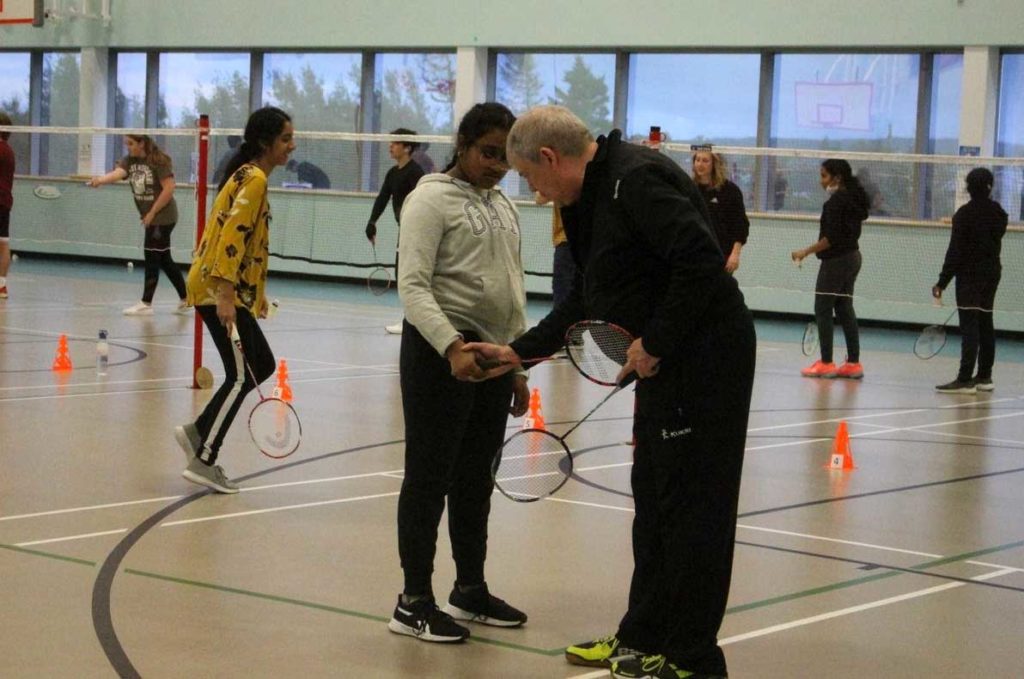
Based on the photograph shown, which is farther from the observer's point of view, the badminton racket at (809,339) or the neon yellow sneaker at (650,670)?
the badminton racket at (809,339)

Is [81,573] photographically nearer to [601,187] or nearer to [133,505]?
[133,505]

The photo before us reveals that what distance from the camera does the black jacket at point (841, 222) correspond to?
14633mm

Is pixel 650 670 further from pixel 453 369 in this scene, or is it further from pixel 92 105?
pixel 92 105

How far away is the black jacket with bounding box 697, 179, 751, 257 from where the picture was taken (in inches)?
478

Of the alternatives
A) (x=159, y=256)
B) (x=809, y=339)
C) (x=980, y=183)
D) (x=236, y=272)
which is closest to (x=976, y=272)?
(x=980, y=183)

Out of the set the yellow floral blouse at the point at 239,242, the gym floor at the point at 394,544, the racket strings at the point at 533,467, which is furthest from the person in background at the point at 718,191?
the racket strings at the point at 533,467

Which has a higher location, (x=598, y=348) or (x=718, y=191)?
(x=718, y=191)

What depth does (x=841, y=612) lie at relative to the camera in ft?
19.1

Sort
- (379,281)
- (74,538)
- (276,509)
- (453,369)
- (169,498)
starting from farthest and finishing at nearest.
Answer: (379,281)
(169,498)
(276,509)
(74,538)
(453,369)

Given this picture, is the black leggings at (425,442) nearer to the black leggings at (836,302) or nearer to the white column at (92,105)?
the black leggings at (836,302)

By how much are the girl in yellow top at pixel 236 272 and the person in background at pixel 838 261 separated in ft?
25.9

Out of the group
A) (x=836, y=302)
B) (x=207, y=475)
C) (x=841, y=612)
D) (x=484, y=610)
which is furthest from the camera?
(x=836, y=302)

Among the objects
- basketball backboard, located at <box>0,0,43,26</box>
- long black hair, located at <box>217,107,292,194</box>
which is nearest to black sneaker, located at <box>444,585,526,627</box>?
long black hair, located at <box>217,107,292,194</box>

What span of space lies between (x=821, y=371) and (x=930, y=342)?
258 cm
